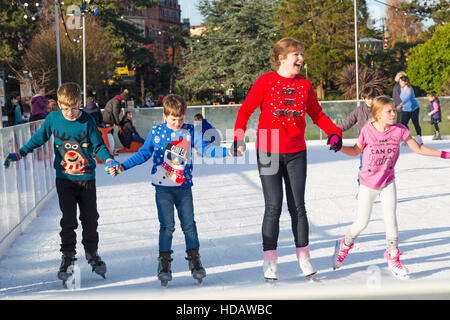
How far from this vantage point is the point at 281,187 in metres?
4.64

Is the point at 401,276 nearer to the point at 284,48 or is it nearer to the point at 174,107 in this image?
the point at 284,48

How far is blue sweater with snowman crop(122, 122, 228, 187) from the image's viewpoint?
15.1 feet

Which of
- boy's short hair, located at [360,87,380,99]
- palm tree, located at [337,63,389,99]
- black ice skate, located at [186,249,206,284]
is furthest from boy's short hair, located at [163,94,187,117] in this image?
palm tree, located at [337,63,389,99]

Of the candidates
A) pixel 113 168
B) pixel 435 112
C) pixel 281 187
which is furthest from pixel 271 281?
pixel 435 112

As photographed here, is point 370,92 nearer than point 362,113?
Yes

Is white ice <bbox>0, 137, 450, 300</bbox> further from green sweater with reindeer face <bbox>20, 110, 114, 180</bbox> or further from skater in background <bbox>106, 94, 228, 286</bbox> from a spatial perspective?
green sweater with reindeer face <bbox>20, 110, 114, 180</bbox>

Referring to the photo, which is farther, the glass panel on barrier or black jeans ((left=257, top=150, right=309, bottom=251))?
the glass panel on barrier

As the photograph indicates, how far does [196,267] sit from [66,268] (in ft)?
3.08

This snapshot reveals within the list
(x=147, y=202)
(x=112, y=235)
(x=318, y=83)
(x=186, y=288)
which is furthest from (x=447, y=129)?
(x=318, y=83)

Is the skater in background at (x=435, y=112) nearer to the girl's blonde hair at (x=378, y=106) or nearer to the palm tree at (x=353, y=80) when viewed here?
the girl's blonde hair at (x=378, y=106)

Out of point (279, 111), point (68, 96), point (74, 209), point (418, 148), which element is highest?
point (68, 96)

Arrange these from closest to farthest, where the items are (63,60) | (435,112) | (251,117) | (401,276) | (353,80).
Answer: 1. (401,276)
2. (435,112)
3. (251,117)
4. (63,60)
5. (353,80)

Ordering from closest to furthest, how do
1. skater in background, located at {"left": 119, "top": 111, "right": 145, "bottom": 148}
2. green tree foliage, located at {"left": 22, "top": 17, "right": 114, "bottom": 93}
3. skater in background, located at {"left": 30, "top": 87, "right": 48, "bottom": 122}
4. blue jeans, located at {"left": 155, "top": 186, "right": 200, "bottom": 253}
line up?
blue jeans, located at {"left": 155, "top": 186, "right": 200, "bottom": 253}, skater in background, located at {"left": 30, "top": 87, "right": 48, "bottom": 122}, skater in background, located at {"left": 119, "top": 111, "right": 145, "bottom": 148}, green tree foliage, located at {"left": 22, "top": 17, "right": 114, "bottom": 93}

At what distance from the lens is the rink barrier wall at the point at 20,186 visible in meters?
6.27
